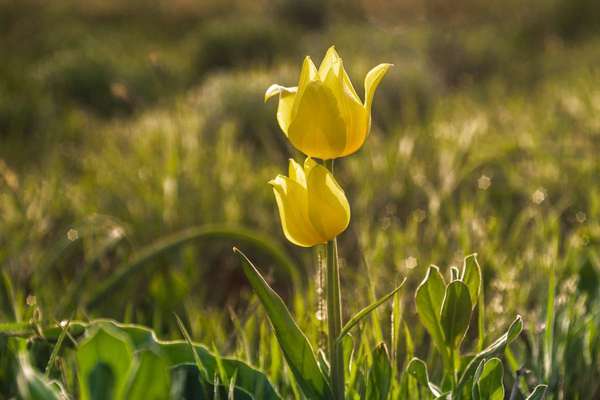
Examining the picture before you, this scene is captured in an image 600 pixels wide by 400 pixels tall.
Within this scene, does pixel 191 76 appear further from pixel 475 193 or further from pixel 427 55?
pixel 475 193

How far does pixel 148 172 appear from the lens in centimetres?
213

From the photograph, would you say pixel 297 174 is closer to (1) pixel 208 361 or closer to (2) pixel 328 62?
(2) pixel 328 62

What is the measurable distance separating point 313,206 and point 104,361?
21 cm

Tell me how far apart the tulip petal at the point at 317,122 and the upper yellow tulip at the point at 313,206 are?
0.8 inches

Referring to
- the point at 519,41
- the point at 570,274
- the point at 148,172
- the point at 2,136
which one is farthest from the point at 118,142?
the point at 519,41

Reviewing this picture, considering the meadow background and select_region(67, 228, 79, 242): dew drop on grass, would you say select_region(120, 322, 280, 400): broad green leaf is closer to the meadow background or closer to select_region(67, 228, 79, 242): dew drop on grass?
the meadow background

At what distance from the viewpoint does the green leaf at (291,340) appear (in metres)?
0.63

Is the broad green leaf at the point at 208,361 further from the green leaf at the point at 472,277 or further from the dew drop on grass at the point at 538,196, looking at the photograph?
the dew drop on grass at the point at 538,196

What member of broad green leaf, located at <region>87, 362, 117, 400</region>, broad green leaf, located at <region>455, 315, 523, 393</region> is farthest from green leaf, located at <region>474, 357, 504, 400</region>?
broad green leaf, located at <region>87, 362, 117, 400</region>

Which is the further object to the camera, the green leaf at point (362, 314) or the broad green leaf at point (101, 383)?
the green leaf at point (362, 314)

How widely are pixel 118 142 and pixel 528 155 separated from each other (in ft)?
5.21

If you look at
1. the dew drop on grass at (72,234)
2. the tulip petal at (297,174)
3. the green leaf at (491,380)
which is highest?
the tulip petal at (297,174)

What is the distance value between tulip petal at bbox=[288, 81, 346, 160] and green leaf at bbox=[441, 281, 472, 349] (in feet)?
0.54

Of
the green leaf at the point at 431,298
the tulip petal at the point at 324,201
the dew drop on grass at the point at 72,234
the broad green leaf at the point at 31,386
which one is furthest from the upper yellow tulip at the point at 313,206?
the dew drop on grass at the point at 72,234
